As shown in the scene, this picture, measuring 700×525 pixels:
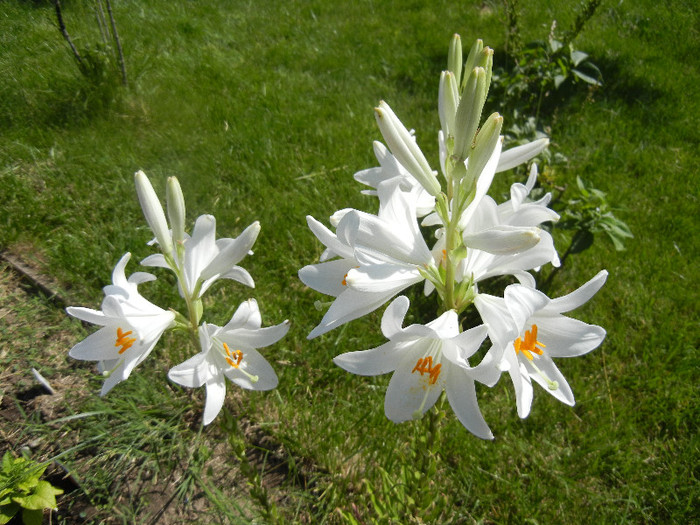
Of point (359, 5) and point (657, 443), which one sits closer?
point (657, 443)

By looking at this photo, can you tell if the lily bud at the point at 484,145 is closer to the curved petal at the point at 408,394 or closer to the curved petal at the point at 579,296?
the curved petal at the point at 579,296

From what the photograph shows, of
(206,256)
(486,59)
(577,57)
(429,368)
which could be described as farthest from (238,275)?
(577,57)

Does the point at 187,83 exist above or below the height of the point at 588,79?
below

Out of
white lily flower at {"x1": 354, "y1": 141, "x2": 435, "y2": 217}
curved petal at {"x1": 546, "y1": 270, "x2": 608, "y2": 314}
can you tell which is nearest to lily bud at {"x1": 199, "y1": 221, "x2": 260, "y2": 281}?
white lily flower at {"x1": 354, "y1": 141, "x2": 435, "y2": 217}

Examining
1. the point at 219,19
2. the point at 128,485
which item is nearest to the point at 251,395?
the point at 128,485

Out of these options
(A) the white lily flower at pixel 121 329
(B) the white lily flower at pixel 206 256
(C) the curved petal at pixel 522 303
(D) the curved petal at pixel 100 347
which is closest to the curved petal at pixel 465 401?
(C) the curved petal at pixel 522 303

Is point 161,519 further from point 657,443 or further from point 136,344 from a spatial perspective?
point 657,443
